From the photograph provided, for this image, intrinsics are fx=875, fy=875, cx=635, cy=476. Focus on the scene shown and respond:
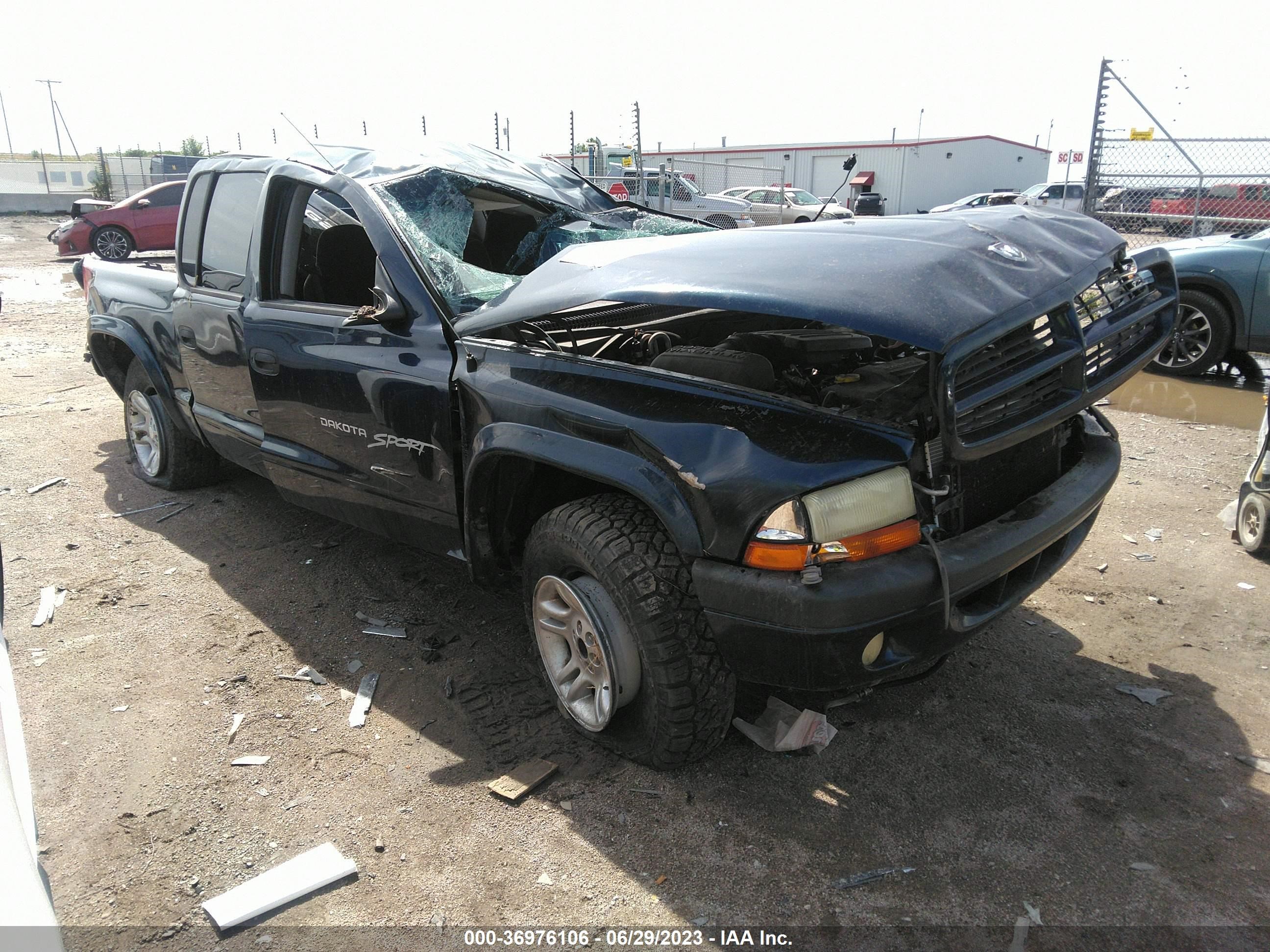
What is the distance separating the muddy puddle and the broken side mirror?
521 centimetres

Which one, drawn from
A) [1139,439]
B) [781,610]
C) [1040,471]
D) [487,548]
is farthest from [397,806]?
[1139,439]

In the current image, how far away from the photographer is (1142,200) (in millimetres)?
10711

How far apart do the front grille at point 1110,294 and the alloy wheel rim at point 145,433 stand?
16.1ft

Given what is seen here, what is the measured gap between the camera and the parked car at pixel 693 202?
60.5ft

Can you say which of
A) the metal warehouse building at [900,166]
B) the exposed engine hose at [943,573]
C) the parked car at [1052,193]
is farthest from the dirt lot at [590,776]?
the metal warehouse building at [900,166]

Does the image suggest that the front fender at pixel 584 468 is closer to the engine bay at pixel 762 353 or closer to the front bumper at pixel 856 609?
the front bumper at pixel 856 609

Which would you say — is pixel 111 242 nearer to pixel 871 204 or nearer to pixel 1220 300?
pixel 871 204

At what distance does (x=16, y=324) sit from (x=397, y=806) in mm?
11617

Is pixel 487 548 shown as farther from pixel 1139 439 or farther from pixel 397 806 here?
pixel 1139 439

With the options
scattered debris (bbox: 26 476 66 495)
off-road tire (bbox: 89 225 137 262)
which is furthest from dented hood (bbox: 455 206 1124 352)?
off-road tire (bbox: 89 225 137 262)

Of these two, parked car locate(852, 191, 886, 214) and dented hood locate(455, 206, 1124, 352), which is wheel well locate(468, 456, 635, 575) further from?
parked car locate(852, 191, 886, 214)

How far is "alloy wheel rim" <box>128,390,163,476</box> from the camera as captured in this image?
5270mm

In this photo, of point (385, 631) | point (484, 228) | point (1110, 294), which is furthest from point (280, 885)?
point (1110, 294)

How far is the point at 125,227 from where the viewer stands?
1788 cm
